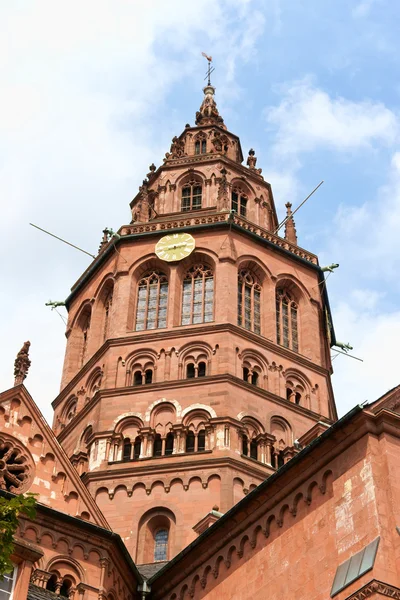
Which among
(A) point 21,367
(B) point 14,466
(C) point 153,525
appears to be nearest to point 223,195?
(C) point 153,525

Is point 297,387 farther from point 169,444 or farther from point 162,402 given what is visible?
point 169,444

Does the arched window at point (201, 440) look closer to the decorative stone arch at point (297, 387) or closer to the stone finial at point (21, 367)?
the decorative stone arch at point (297, 387)

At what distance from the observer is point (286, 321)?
4647cm

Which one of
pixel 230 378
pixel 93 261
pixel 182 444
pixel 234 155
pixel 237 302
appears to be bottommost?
pixel 182 444

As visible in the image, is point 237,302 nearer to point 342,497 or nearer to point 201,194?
point 201,194

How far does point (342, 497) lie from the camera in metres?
23.5

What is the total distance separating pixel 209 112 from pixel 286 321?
18.9 meters

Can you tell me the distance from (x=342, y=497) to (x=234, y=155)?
35192mm

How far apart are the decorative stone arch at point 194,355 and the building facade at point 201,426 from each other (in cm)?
8

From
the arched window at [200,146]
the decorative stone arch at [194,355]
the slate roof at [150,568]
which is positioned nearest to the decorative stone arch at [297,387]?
the decorative stone arch at [194,355]

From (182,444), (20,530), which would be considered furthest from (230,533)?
(182,444)

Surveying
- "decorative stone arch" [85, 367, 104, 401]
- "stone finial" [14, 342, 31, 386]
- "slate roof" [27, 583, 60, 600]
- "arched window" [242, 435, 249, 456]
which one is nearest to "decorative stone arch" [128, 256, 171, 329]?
"decorative stone arch" [85, 367, 104, 401]

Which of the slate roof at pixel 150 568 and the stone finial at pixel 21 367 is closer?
the stone finial at pixel 21 367

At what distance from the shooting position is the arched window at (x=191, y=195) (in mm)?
51906
